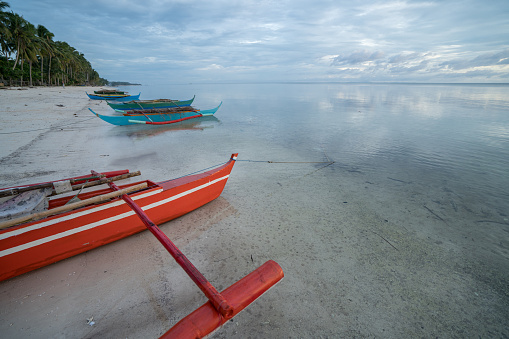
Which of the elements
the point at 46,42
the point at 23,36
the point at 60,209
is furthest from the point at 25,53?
the point at 60,209

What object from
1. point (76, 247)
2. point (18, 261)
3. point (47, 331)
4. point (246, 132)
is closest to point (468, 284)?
point (47, 331)

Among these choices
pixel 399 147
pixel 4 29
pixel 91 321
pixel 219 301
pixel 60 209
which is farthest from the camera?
pixel 4 29

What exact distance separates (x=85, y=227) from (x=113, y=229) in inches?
15.6

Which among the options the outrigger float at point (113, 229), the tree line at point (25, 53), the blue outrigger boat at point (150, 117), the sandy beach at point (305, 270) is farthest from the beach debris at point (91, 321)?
the tree line at point (25, 53)

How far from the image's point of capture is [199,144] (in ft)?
35.6

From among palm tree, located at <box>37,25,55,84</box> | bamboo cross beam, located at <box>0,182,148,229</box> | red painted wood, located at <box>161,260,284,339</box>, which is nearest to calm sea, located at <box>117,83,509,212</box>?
bamboo cross beam, located at <box>0,182,148,229</box>

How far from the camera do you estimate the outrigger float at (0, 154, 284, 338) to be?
1661 millimetres

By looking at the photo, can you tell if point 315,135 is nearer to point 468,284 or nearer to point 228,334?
point 468,284

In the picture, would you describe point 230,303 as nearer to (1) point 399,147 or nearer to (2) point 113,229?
(2) point 113,229

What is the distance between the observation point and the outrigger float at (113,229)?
1.66 m

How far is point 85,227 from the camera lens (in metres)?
3.31

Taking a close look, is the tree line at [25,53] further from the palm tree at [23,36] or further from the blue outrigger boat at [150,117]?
the blue outrigger boat at [150,117]

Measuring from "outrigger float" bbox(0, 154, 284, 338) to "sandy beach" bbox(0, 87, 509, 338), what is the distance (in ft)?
0.89

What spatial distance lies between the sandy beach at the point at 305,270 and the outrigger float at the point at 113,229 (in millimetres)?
272
